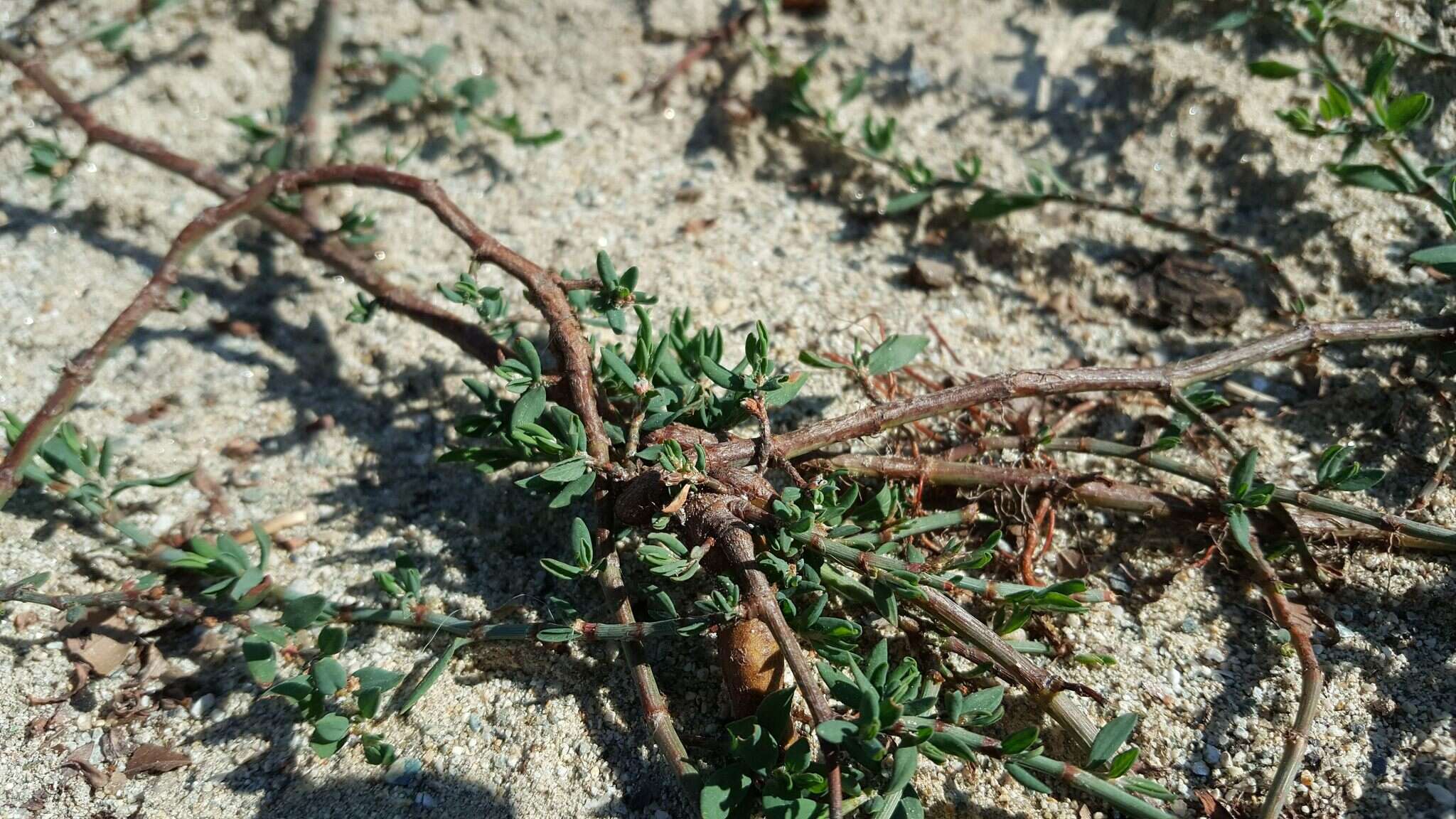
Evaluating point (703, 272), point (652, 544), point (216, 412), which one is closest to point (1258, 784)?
point (652, 544)

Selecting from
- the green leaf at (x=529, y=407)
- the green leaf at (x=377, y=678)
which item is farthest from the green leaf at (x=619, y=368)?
the green leaf at (x=377, y=678)

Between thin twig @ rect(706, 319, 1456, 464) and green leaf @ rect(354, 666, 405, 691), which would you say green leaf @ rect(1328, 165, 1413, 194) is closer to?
thin twig @ rect(706, 319, 1456, 464)

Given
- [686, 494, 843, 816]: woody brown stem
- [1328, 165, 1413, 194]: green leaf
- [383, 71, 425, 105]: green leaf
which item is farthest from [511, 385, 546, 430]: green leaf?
[1328, 165, 1413, 194]: green leaf

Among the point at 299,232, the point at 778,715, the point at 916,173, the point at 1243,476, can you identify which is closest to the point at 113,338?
the point at 299,232

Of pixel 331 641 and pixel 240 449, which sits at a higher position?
pixel 240 449

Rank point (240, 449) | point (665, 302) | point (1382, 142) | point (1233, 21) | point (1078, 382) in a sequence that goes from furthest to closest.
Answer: point (1233, 21) < point (665, 302) < point (240, 449) < point (1382, 142) < point (1078, 382)

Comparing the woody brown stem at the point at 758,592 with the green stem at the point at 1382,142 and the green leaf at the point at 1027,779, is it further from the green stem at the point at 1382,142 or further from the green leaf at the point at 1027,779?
the green stem at the point at 1382,142

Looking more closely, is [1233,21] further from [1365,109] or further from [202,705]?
[202,705]
